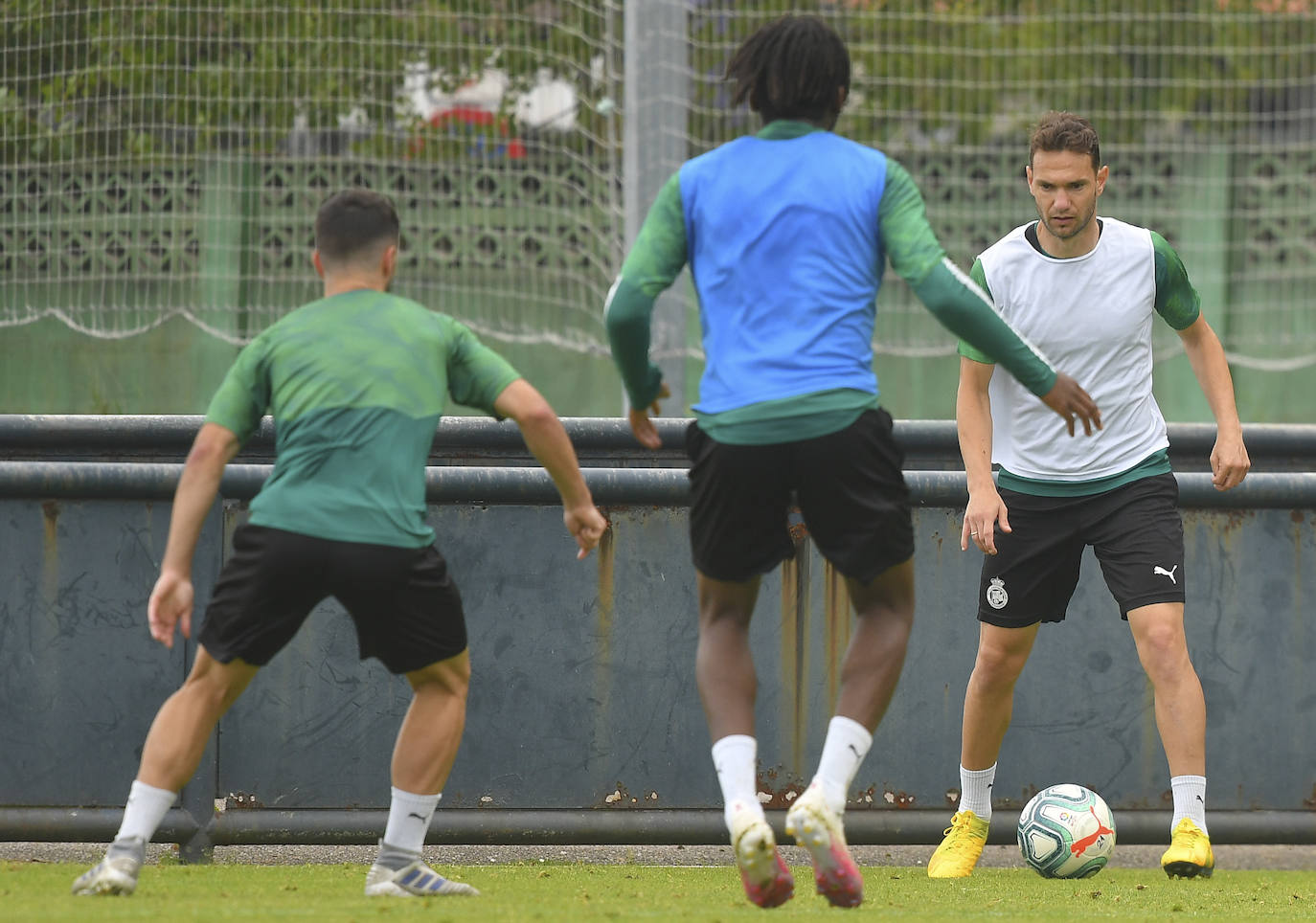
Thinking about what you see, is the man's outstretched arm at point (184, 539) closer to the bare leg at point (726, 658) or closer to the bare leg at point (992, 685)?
the bare leg at point (726, 658)

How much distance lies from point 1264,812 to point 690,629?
194cm

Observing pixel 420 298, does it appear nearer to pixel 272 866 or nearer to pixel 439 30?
pixel 439 30

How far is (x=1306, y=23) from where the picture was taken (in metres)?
11.8

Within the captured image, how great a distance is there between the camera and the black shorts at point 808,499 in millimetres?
3777

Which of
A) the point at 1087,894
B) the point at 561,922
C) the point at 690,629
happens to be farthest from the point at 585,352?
the point at 561,922

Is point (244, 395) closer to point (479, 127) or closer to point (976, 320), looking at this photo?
point (976, 320)

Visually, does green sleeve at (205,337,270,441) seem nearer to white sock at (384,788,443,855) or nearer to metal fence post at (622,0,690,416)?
white sock at (384,788,443,855)

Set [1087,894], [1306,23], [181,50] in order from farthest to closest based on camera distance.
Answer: [1306,23], [181,50], [1087,894]

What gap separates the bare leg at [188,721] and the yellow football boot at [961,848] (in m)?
2.19

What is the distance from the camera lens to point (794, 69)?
3900mm

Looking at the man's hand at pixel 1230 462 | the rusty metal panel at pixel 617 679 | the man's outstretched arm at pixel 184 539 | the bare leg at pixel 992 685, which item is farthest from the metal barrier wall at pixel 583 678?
the man's outstretched arm at pixel 184 539

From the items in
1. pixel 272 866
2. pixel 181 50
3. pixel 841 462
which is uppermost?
pixel 181 50

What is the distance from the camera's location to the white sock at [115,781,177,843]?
3.90 m

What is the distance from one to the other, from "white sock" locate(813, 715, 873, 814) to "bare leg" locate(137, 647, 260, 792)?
1.33 meters
